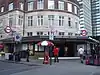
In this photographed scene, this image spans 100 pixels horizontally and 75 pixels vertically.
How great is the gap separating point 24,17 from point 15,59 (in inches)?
866

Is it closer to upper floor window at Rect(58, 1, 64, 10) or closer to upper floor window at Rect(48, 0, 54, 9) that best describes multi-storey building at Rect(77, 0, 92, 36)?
upper floor window at Rect(58, 1, 64, 10)

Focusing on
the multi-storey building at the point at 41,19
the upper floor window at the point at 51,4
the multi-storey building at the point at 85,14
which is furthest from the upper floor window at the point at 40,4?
the multi-storey building at the point at 85,14

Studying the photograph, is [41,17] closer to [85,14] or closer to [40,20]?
[40,20]

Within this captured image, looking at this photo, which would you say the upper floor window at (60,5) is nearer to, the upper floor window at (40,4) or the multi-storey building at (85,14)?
the upper floor window at (40,4)

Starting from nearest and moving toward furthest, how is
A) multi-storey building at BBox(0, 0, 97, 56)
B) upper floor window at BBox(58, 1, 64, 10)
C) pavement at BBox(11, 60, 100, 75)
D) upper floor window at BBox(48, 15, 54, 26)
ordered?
pavement at BBox(11, 60, 100, 75) < multi-storey building at BBox(0, 0, 97, 56) < upper floor window at BBox(48, 15, 54, 26) < upper floor window at BBox(58, 1, 64, 10)

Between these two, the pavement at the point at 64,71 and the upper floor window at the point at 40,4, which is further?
the upper floor window at the point at 40,4

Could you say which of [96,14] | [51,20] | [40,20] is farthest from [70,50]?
[96,14]

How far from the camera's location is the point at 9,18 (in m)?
53.3

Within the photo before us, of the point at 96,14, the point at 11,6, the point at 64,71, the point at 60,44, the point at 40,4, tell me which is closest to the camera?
the point at 64,71

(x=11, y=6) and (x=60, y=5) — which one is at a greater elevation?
(x=11, y=6)

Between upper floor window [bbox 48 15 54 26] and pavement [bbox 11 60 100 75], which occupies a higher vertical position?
upper floor window [bbox 48 15 54 26]

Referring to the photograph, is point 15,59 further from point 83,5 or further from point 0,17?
point 83,5

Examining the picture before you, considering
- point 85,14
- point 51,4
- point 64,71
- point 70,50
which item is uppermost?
point 85,14

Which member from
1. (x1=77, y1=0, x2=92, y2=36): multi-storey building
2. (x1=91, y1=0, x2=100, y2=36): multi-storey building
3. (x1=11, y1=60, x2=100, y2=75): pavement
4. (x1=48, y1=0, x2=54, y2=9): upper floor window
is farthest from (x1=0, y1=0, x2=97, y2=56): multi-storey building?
(x1=77, y1=0, x2=92, y2=36): multi-storey building
